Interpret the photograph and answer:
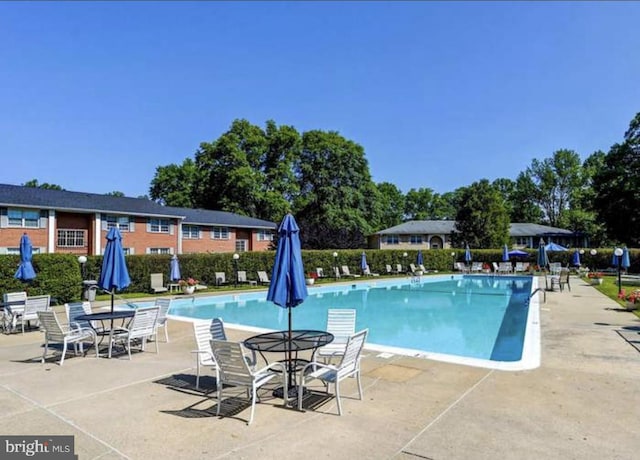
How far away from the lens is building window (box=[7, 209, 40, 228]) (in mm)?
24961

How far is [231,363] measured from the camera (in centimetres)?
512

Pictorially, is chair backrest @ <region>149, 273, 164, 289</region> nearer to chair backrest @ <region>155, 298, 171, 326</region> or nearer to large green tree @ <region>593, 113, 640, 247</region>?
chair backrest @ <region>155, 298, 171, 326</region>

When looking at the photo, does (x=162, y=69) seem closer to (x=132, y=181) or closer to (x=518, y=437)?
(x=518, y=437)

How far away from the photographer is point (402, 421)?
491 cm

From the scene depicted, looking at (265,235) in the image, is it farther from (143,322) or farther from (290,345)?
(290,345)

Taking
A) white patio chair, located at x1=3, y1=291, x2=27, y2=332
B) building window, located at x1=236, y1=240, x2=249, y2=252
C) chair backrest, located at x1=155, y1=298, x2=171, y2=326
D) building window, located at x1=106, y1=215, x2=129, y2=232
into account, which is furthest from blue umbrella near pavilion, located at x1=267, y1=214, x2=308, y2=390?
building window, located at x1=236, y1=240, x2=249, y2=252

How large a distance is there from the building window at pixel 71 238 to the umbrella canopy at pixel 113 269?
844 inches

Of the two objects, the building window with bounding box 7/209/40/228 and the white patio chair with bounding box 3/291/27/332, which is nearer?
the white patio chair with bounding box 3/291/27/332

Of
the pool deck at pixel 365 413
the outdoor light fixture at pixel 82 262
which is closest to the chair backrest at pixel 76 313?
the pool deck at pixel 365 413

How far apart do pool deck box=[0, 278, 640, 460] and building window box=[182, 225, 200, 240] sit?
26.7m

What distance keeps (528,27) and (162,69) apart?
16879 millimetres

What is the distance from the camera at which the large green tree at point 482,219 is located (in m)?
41.1

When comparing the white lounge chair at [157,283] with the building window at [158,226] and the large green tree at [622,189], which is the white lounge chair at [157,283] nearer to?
the building window at [158,226]

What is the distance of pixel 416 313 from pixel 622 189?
32410 millimetres
